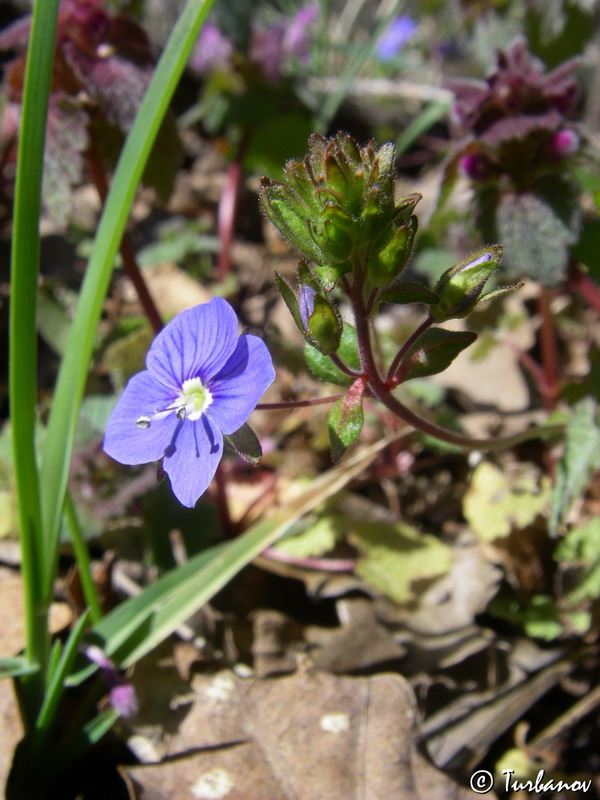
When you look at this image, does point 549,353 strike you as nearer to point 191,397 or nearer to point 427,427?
point 427,427

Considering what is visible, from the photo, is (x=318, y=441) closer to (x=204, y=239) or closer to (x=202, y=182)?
(x=204, y=239)

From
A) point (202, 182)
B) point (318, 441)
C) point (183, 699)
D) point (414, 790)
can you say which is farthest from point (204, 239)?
point (414, 790)

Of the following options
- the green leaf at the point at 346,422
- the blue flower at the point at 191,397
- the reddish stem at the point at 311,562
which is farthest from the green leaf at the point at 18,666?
the green leaf at the point at 346,422

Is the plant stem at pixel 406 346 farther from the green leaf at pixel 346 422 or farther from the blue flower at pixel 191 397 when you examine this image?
the blue flower at pixel 191 397

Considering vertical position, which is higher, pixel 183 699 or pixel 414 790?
pixel 183 699

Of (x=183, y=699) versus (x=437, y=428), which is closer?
(x=437, y=428)

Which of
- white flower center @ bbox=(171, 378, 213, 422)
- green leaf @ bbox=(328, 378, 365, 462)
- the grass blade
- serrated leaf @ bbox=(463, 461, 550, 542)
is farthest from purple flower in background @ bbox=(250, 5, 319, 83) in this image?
green leaf @ bbox=(328, 378, 365, 462)
